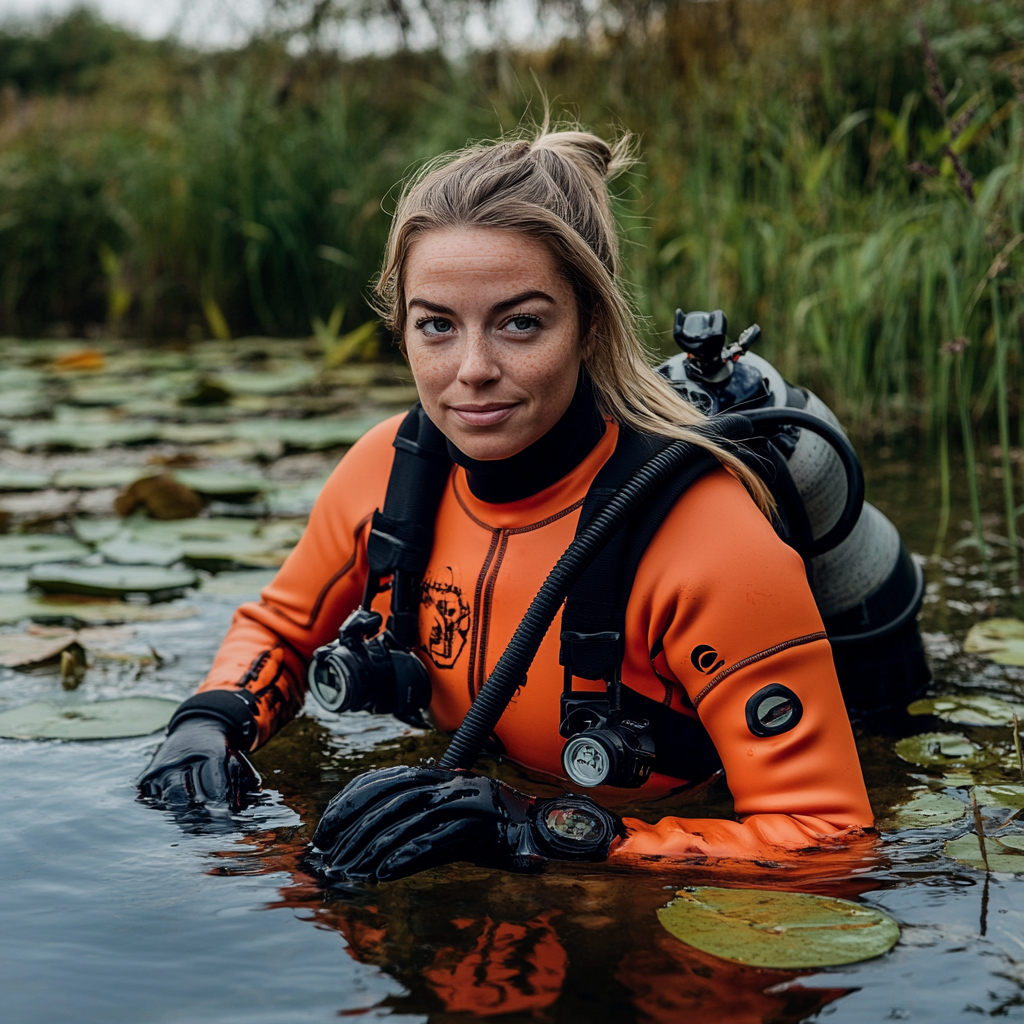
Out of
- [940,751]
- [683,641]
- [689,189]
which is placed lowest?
[940,751]

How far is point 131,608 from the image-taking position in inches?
112

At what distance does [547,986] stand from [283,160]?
5.69 m

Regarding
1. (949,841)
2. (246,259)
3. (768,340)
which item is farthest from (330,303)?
(949,841)

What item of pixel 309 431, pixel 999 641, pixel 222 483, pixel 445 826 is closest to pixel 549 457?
pixel 445 826

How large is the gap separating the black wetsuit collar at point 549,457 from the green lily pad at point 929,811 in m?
0.75

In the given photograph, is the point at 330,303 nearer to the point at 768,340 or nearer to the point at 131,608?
the point at 768,340

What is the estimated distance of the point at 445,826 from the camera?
1.47 meters

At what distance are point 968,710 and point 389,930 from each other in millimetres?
1300

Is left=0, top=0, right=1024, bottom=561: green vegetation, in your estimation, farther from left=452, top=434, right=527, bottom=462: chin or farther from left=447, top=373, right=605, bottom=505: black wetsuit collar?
left=452, top=434, right=527, bottom=462: chin

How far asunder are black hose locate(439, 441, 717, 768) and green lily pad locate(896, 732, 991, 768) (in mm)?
827

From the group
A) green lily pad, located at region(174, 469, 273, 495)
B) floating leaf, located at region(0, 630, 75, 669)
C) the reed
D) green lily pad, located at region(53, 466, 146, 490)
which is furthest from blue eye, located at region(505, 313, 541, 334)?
green lily pad, located at region(53, 466, 146, 490)

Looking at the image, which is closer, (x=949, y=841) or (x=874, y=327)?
(x=949, y=841)

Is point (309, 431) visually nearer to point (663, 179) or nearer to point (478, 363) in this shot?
point (663, 179)

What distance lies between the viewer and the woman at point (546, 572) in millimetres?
1522
